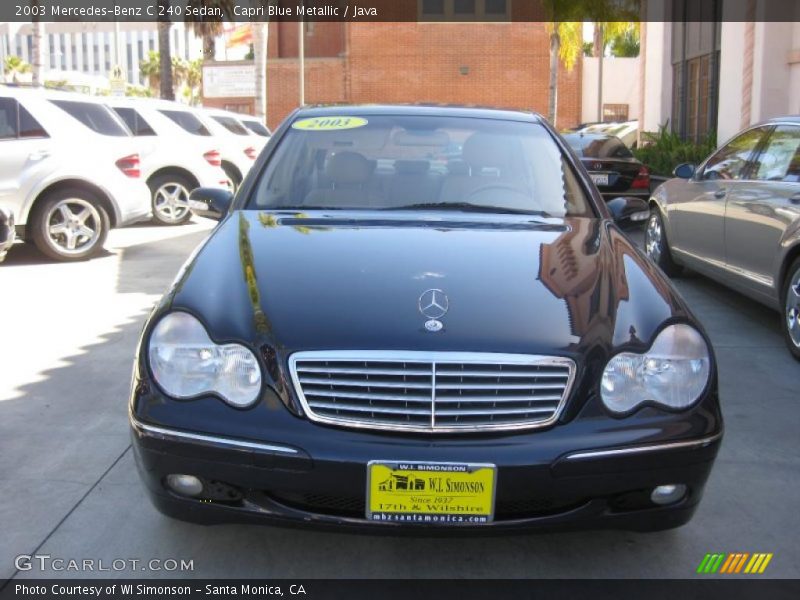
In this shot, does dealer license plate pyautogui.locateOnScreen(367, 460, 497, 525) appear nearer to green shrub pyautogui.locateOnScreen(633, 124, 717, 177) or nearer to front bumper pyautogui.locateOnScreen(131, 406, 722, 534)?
front bumper pyautogui.locateOnScreen(131, 406, 722, 534)

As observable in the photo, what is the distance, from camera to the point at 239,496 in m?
2.86

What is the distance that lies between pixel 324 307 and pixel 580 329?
0.83 meters

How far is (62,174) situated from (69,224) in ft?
1.75

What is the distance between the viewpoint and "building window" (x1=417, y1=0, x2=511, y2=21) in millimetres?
38469

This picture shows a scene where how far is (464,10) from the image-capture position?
126ft

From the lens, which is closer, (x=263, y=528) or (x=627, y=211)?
(x=263, y=528)

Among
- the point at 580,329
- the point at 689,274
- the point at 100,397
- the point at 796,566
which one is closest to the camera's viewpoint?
the point at 580,329

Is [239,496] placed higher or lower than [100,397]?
higher

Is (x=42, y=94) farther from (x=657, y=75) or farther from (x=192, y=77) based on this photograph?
(x=192, y=77)

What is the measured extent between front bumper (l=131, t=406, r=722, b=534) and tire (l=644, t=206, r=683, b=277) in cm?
616

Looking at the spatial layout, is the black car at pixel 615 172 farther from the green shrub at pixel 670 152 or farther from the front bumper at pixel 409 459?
the front bumper at pixel 409 459

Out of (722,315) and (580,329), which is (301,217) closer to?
(580,329)

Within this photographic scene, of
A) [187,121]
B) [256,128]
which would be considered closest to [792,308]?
[187,121]

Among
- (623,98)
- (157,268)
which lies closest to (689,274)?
(157,268)
